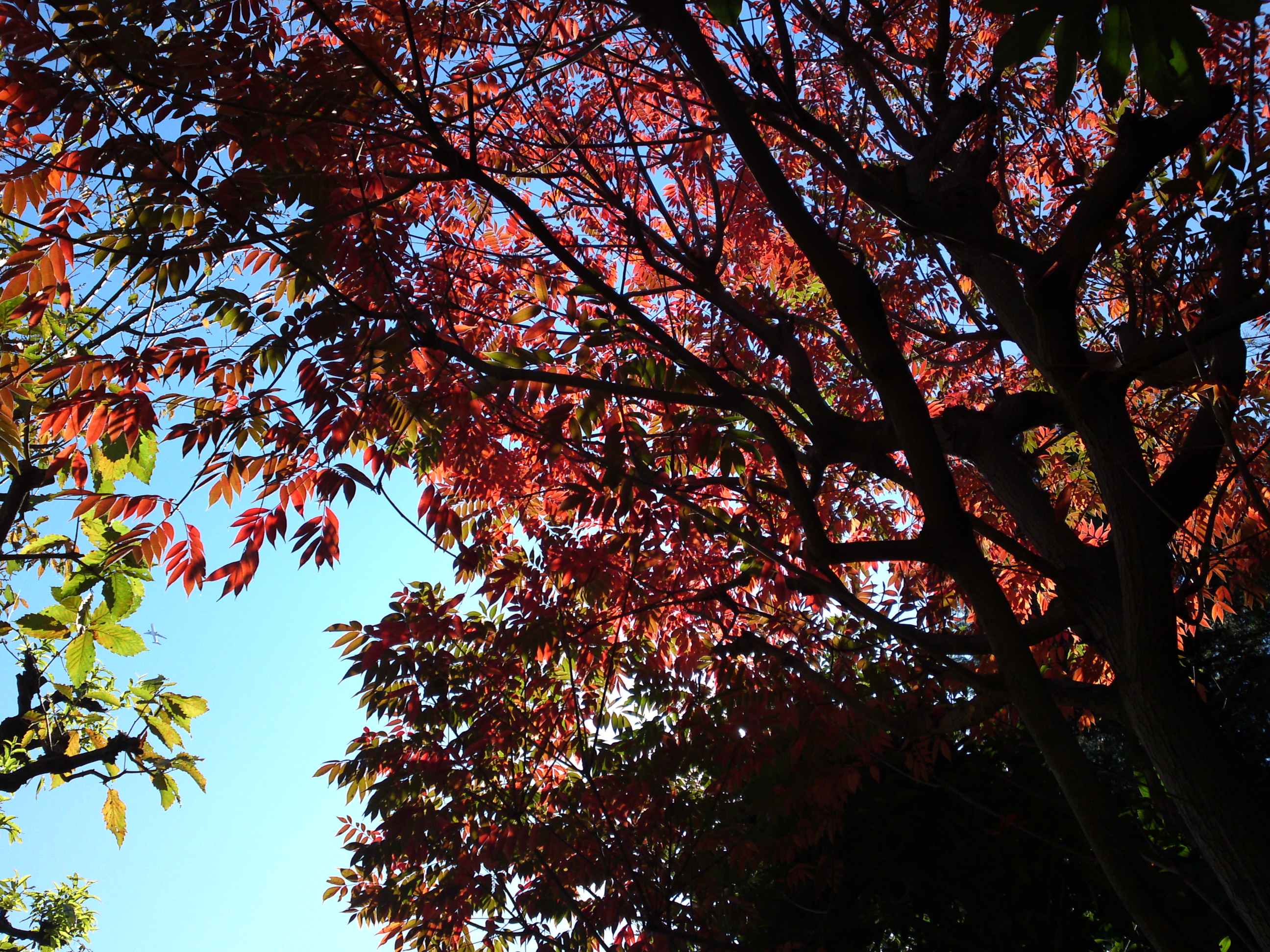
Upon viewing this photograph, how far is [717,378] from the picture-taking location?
2.69 m

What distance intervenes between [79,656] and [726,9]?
3.73m

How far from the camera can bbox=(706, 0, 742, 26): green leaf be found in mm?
2037

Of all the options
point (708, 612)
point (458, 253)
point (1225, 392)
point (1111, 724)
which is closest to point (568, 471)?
point (708, 612)

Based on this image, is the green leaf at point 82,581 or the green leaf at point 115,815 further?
the green leaf at point 115,815

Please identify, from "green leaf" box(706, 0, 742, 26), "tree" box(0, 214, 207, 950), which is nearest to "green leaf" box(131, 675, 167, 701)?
"tree" box(0, 214, 207, 950)

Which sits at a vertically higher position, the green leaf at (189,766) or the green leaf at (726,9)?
the green leaf at (726,9)

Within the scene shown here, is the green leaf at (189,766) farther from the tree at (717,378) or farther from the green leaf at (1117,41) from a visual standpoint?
the green leaf at (1117,41)

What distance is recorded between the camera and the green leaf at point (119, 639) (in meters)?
3.37

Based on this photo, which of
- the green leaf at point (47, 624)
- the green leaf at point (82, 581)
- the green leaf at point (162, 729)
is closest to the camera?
the green leaf at point (82, 581)

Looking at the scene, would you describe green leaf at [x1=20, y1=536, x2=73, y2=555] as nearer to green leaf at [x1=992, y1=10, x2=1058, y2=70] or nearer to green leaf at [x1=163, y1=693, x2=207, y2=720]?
green leaf at [x1=163, y1=693, x2=207, y2=720]

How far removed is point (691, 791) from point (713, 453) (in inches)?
124

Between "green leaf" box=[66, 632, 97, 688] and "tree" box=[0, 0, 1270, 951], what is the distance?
108 centimetres

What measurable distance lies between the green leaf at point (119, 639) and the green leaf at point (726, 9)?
342cm

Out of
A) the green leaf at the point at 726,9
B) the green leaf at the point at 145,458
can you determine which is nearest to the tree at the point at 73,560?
the green leaf at the point at 145,458
